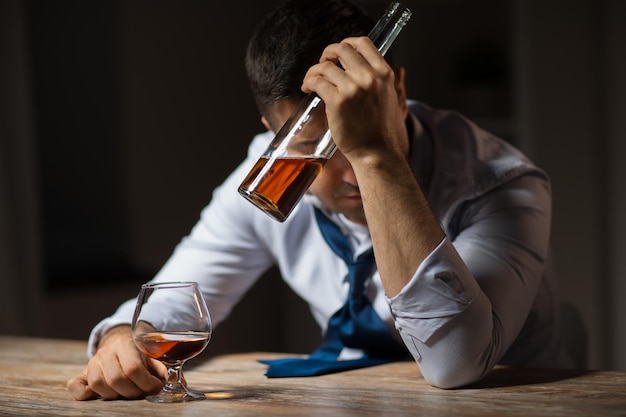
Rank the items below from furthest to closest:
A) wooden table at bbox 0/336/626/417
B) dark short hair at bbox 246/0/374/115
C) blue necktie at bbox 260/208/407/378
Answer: blue necktie at bbox 260/208/407/378 < dark short hair at bbox 246/0/374/115 < wooden table at bbox 0/336/626/417

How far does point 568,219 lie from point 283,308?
179cm

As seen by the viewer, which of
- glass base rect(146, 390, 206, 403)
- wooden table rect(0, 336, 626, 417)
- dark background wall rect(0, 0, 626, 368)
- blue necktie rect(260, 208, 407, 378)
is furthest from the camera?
dark background wall rect(0, 0, 626, 368)

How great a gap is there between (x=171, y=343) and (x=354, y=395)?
291 millimetres

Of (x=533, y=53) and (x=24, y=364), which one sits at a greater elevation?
(x=533, y=53)

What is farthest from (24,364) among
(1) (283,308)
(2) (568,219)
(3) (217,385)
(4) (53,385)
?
(1) (283,308)

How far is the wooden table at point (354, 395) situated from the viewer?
115 cm

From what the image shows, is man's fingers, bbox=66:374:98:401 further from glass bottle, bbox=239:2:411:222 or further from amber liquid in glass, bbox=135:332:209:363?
glass bottle, bbox=239:2:411:222

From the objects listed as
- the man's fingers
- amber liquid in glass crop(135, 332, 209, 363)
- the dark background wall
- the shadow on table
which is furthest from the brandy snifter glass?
the dark background wall

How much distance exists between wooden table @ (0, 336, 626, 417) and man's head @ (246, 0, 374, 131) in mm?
507

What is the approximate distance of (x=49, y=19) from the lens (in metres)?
3.39

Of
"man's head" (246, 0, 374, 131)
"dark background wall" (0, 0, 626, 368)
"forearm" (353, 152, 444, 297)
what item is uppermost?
"man's head" (246, 0, 374, 131)

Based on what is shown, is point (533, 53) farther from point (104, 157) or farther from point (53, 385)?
point (53, 385)

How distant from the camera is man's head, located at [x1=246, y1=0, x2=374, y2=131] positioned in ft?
5.00

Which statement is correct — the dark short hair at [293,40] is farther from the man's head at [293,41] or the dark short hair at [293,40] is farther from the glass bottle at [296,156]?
the glass bottle at [296,156]
